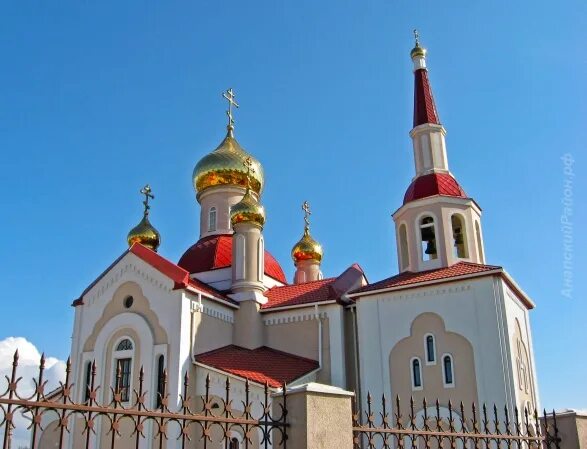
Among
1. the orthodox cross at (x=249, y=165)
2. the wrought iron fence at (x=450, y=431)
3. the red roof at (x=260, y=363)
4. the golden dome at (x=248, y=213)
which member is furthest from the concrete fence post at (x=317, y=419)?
the orthodox cross at (x=249, y=165)

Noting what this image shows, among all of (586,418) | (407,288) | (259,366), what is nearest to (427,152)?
(407,288)

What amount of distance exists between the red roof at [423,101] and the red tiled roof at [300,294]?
209 inches

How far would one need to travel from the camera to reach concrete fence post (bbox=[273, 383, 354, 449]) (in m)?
4.57

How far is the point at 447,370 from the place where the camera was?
1430 centimetres

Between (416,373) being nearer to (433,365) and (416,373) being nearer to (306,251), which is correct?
(433,365)

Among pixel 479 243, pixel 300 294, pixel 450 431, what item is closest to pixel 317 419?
pixel 450 431

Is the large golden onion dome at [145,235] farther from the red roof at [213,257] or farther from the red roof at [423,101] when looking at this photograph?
the red roof at [423,101]

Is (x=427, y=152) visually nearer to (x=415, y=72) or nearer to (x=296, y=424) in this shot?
(x=415, y=72)

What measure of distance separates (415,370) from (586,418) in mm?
7562

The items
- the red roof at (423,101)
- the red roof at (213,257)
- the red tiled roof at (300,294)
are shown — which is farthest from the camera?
the red roof at (213,257)

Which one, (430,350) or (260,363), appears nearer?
(430,350)

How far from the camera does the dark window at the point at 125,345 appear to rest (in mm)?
15953

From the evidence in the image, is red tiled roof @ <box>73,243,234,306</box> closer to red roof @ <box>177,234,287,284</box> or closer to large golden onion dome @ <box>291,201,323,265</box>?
red roof @ <box>177,234,287,284</box>

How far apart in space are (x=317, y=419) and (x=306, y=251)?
64.1 feet
